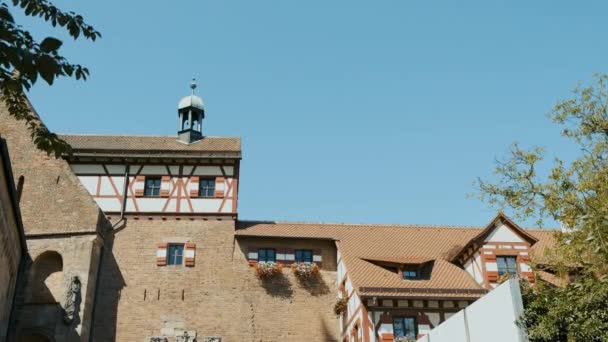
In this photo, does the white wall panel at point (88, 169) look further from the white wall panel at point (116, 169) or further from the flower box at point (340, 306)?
the flower box at point (340, 306)

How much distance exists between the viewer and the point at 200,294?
85.9 ft

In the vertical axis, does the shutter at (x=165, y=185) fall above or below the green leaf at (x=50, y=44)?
above

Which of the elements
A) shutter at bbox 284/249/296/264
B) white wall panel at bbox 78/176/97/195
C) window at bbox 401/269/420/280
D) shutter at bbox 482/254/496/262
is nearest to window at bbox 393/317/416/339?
window at bbox 401/269/420/280

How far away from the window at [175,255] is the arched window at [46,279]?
409 centimetres

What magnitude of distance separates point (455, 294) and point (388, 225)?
291 inches

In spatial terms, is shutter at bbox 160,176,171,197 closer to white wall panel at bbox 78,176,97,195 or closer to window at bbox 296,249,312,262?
white wall panel at bbox 78,176,97,195

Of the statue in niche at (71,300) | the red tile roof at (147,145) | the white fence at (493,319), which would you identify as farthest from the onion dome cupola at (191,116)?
the white fence at (493,319)

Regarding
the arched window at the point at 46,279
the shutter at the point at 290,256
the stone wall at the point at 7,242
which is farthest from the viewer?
the shutter at the point at 290,256

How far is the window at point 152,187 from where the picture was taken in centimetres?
2802

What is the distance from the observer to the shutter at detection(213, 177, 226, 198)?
28094mm

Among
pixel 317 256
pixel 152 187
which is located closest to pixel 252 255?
pixel 317 256

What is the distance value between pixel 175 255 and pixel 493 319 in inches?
638

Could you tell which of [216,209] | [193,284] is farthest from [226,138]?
[193,284]

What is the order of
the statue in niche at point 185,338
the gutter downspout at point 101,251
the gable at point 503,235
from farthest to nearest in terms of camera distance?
the gable at point 503,235, the statue in niche at point 185,338, the gutter downspout at point 101,251
